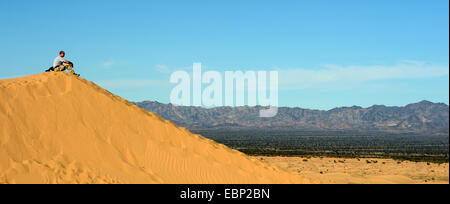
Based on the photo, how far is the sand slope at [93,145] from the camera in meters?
14.5

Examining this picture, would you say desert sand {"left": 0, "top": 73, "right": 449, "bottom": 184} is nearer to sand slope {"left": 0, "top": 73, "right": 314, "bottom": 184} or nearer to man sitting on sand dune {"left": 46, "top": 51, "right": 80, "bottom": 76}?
sand slope {"left": 0, "top": 73, "right": 314, "bottom": 184}

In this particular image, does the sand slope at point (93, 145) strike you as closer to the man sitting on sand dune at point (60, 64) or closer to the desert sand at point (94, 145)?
the desert sand at point (94, 145)

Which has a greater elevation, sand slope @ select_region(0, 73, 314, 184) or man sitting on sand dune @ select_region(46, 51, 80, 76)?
man sitting on sand dune @ select_region(46, 51, 80, 76)

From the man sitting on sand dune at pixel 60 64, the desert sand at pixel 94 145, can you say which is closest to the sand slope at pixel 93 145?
the desert sand at pixel 94 145

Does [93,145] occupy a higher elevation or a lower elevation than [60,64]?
lower

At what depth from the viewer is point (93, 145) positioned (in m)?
16.2

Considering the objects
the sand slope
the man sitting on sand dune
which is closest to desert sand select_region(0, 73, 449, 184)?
the sand slope

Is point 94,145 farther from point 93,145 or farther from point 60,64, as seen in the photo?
point 60,64

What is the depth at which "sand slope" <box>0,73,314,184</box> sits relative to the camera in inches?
572

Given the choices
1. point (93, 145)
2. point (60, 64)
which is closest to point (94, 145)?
point (93, 145)
